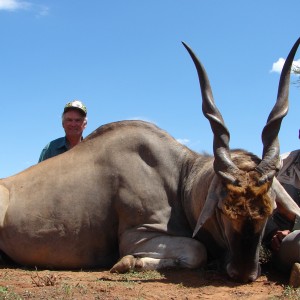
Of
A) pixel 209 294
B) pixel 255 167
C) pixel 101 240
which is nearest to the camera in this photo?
pixel 209 294

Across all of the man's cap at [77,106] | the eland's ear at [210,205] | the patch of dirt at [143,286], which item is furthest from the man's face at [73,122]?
the eland's ear at [210,205]

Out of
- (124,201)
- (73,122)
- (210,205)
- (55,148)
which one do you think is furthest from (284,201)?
(55,148)

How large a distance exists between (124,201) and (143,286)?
152 centimetres

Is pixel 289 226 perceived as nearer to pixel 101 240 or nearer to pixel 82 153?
pixel 101 240

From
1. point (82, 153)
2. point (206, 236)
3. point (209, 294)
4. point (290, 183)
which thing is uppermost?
point (82, 153)

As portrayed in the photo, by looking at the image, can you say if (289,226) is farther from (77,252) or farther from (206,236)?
(77,252)

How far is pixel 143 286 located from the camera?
4914 mm

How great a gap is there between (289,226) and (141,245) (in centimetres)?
150

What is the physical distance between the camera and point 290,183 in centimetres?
663

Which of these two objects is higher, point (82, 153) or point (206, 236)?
point (82, 153)

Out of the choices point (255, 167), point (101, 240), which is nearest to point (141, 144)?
point (101, 240)

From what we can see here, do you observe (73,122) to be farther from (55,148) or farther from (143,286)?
(143,286)

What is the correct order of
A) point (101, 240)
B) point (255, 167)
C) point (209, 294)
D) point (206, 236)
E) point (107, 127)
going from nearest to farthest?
point (209, 294), point (255, 167), point (206, 236), point (101, 240), point (107, 127)

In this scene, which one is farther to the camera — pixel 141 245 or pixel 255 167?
pixel 141 245
